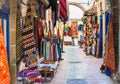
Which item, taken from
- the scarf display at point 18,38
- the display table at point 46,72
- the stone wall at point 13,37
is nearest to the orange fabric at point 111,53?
the display table at point 46,72

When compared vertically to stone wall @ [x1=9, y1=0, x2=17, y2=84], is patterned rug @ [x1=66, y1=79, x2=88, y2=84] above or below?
below

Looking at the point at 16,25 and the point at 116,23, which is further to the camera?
the point at 116,23

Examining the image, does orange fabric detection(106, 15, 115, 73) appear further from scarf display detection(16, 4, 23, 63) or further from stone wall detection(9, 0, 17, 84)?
stone wall detection(9, 0, 17, 84)

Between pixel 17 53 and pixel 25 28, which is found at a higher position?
pixel 25 28

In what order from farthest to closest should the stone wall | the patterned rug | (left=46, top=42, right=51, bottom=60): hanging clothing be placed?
1. (left=46, top=42, right=51, bottom=60): hanging clothing
2. the patterned rug
3. the stone wall

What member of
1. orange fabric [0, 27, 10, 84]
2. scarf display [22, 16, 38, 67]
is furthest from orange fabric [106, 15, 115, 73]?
orange fabric [0, 27, 10, 84]

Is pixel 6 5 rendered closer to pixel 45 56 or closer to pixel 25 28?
pixel 25 28

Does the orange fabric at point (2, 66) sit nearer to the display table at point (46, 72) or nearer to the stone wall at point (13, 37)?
the stone wall at point (13, 37)

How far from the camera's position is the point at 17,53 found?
6383 millimetres

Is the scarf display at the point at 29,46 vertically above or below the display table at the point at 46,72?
above

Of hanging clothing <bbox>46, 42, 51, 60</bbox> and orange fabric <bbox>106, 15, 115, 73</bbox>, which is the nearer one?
orange fabric <bbox>106, 15, 115, 73</bbox>

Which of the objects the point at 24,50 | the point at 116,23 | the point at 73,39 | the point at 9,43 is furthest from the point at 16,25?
the point at 73,39

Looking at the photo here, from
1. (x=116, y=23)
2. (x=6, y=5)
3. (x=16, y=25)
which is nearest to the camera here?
(x=6, y=5)

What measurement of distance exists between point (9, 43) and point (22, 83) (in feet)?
2.59
